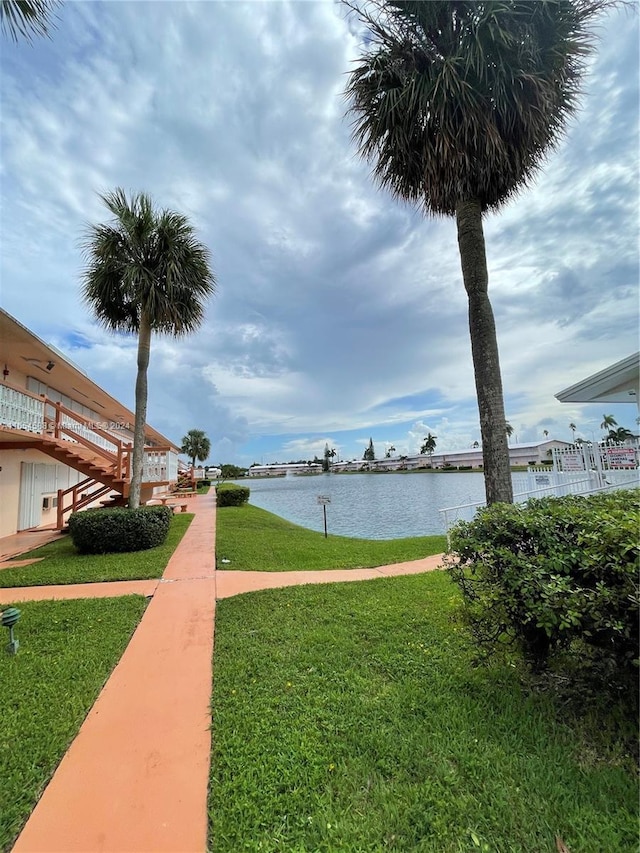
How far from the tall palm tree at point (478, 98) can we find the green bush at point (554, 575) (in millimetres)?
1803

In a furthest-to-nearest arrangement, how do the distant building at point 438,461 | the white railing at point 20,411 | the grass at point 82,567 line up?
the distant building at point 438,461
the white railing at point 20,411
the grass at point 82,567

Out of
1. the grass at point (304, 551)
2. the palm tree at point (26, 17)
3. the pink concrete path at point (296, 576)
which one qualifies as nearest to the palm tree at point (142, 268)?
the grass at point (304, 551)

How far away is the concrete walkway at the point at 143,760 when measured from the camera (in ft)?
6.35

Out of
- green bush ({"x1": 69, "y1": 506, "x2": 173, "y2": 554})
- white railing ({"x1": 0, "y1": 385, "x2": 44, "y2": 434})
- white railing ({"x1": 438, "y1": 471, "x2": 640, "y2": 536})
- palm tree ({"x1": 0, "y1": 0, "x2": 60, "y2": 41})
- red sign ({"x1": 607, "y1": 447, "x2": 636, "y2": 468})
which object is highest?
palm tree ({"x1": 0, "y1": 0, "x2": 60, "y2": 41})

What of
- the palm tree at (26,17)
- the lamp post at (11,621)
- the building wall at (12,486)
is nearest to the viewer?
the lamp post at (11,621)

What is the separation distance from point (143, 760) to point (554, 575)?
2915 millimetres

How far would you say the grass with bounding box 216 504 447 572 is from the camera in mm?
Answer: 7871

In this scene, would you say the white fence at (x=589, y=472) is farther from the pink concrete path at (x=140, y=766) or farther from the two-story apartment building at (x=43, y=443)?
the two-story apartment building at (x=43, y=443)

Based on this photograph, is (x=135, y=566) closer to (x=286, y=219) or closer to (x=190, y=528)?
(x=190, y=528)

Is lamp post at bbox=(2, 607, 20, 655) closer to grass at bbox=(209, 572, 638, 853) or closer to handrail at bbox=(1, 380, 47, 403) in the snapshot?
grass at bbox=(209, 572, 638, 853)

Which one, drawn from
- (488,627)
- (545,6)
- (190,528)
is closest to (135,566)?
(190,528)

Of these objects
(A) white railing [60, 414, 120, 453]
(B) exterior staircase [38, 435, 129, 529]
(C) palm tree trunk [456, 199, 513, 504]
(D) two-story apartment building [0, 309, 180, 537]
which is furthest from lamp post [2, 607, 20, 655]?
(A) white railing [60, 414, 120, 453]

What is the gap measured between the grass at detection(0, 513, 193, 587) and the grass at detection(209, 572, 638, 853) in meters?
4.06

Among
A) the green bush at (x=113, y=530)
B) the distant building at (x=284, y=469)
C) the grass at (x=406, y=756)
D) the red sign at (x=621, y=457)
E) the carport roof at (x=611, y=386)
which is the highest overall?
the distant building at (x=284, y=469)
